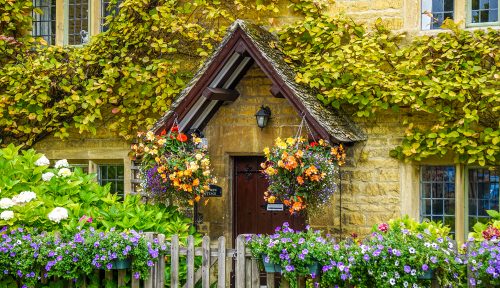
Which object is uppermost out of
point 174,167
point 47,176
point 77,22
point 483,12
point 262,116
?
point 77,22

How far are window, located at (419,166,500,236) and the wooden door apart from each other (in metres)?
1.83

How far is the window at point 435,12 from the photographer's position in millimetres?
11633

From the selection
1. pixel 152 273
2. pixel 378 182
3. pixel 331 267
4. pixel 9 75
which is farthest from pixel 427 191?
pixel 9 75

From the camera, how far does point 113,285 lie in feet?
33.3

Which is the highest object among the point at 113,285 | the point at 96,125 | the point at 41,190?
the point at 96,125

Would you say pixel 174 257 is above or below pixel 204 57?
below

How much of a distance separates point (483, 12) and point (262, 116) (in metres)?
3.16

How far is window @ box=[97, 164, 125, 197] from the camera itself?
13508 mm

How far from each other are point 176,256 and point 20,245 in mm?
1757

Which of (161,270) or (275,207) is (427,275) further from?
(275,207)

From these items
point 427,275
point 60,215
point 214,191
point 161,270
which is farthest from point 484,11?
point 60,215

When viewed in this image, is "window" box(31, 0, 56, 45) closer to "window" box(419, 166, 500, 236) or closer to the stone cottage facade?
the stone cottage facade

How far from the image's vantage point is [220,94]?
11656 mm

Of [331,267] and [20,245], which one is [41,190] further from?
[331,267]
